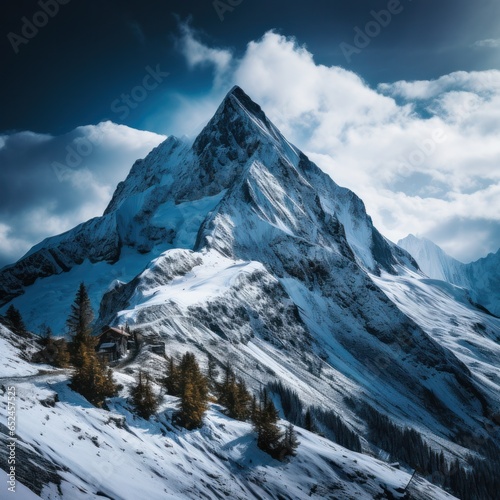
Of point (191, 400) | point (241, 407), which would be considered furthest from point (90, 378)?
point (241, 407)

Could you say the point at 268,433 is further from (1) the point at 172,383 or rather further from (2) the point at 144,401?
(2) the point at 144,401

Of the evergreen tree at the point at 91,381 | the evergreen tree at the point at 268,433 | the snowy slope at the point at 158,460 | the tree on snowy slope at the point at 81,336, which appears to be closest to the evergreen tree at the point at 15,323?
the tree on snowy slope at the point at 81,336

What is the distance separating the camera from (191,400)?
147ft

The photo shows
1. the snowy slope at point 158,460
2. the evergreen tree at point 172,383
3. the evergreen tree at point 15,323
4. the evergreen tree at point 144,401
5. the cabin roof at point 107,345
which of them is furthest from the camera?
the cabin roof at point 107,345

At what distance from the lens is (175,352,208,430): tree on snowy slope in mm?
43875

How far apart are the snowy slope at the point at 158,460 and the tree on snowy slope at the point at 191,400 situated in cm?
Answer: 106

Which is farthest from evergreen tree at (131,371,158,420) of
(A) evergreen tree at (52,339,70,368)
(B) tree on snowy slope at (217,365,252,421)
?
(B) tree on snowy slope at (217,365,252,421)

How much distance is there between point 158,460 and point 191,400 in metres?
9.22

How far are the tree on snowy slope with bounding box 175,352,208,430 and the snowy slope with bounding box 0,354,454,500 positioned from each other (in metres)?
1.06

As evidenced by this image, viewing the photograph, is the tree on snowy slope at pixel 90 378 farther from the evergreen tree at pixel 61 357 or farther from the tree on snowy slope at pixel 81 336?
the evergreen tree at pixel 61 357

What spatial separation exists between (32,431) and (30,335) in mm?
25689

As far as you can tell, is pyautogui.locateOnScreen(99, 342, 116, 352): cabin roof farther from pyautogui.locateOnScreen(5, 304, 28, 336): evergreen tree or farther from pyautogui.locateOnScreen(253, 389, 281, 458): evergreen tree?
pyautogui.locateOnScreen(253, 389, 281, 458): evergreen tree

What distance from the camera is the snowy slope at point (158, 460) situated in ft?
90.1

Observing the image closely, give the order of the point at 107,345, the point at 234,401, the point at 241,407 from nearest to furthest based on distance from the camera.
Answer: the point at 234,401
the point at 241,407
the point at 107,345
